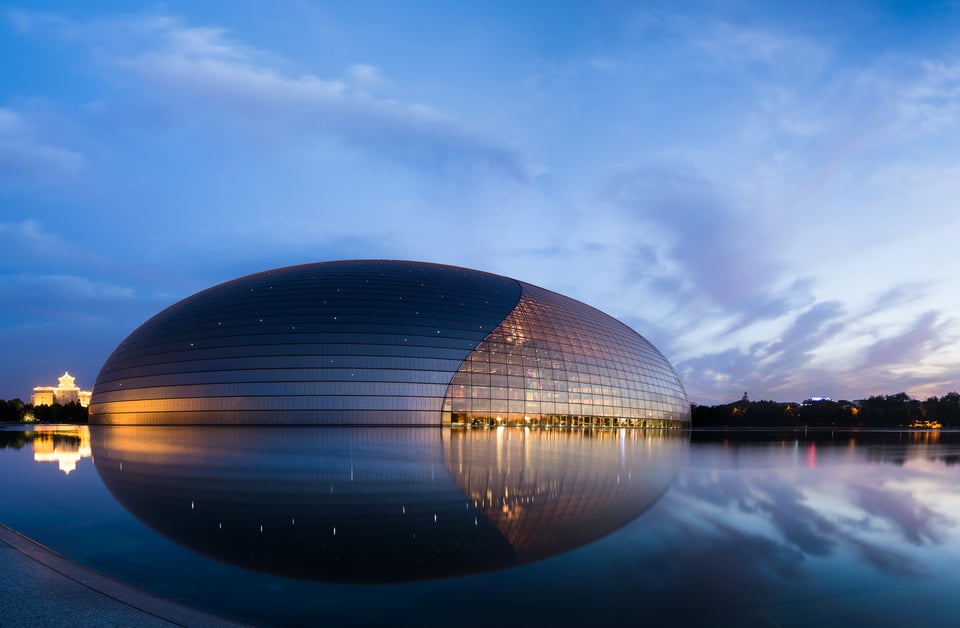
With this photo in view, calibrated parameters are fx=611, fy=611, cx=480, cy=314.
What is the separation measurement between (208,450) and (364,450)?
5821 mm

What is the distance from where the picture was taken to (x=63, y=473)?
663 inches

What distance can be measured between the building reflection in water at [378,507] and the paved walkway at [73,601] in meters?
1.64

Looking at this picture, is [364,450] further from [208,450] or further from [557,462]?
[557,462]

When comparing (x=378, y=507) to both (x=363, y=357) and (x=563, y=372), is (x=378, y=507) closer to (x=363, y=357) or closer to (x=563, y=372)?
(x=363, y=357)

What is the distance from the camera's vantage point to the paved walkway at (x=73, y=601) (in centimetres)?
523

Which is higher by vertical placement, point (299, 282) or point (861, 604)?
point (299, 282)

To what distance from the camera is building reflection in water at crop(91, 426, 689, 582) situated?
7.95 meters

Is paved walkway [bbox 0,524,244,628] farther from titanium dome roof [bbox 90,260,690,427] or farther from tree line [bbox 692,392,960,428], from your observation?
tree line [bbox 692,392,960,428]

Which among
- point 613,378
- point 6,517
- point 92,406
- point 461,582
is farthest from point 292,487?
point 92,406

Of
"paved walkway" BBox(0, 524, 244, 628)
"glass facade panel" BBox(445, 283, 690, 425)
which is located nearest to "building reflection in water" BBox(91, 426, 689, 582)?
"paved walkway" BBox(0, 524, 244, 628)

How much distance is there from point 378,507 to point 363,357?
124 ft

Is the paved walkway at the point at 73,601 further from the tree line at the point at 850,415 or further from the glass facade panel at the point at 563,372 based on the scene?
the tree line at the point at 850,415

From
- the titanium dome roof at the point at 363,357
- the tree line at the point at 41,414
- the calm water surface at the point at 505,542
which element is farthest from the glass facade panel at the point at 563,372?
the tree line at the point at 41,414

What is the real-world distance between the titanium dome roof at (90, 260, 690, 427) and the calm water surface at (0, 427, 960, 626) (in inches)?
1200
